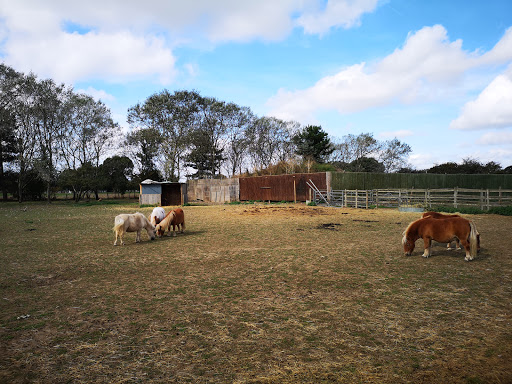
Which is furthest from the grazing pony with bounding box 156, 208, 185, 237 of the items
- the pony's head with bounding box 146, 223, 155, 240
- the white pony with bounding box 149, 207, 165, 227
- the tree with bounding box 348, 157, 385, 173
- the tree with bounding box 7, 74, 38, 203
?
the tree with bounding box 348, 157, 385, 173

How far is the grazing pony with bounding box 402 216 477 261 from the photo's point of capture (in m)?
7.75

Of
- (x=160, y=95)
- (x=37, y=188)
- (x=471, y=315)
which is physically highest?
(x=160, y=95)

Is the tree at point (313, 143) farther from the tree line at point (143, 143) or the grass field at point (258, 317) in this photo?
the grass field at point (258, 317)

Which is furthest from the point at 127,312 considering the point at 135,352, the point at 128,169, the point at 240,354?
the point at 128,169

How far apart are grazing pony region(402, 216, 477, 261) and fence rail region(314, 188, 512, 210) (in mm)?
14298

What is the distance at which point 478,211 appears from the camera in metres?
19.2

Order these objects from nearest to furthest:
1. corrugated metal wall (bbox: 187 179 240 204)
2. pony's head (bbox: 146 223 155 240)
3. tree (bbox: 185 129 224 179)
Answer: pony's head (bbox: 146 223 155 240)
corrugated metal wall (bbox: 187 179 240 204)
tree (bbox: 185 129 224 179)

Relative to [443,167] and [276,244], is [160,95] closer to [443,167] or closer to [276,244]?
[276,244]

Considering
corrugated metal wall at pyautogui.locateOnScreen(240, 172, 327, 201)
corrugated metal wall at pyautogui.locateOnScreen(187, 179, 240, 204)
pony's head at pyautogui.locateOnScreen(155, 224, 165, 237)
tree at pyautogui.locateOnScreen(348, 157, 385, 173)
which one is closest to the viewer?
pony's head at pyautogui.locateOnScreen(155, 224, 165, 237)

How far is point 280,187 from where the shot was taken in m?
33.0

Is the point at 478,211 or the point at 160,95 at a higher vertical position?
the point at 160,95

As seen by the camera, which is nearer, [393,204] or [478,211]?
[478,211]

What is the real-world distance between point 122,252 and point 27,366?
6352mm

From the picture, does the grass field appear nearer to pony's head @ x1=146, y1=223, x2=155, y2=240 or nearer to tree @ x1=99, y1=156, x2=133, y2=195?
pony's head @ x1=146, y1=223, x2=155, y2=240
